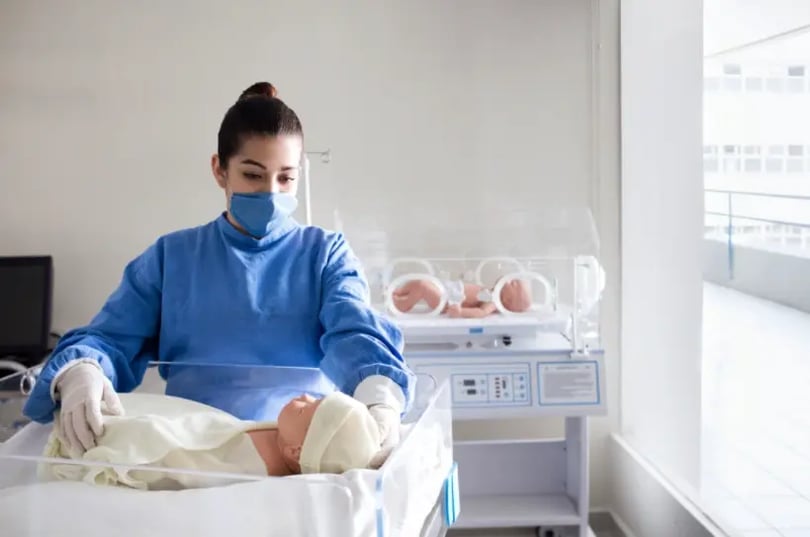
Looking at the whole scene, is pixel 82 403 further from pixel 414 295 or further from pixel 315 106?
pixel 315 106

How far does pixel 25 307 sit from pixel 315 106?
1155mm

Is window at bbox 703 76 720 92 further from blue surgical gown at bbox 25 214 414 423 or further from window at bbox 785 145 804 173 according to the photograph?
blue surgical gown at bbox 25 214 414 423

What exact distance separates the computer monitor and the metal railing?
2133 mm

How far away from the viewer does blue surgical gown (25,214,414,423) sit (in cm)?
129

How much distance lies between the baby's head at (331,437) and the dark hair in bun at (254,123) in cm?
49

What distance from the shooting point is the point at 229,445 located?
1044mm

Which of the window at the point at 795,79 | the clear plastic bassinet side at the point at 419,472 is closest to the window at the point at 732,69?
the window at the point at 795,79

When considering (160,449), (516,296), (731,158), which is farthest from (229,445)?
(731,158)

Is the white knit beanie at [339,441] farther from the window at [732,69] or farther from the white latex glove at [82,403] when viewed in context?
the window at [732,69]

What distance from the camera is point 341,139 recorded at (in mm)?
3020

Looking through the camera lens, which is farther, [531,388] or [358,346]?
[531,388]

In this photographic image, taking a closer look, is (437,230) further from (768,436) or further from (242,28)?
(768,436)

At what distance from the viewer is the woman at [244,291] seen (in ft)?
4.32

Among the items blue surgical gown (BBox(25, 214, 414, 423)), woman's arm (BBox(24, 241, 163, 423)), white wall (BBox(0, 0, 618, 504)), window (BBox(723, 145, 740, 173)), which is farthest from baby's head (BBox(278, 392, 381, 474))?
window (BBox(723, 145, 740, 173))
